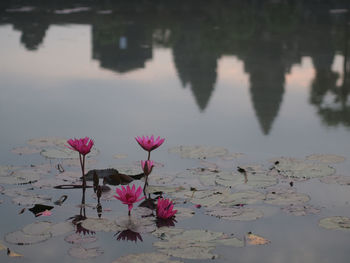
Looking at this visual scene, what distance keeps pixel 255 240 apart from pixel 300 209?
854 mm

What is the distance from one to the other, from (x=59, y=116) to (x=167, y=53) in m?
7.32

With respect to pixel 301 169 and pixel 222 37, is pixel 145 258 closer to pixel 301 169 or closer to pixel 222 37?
pixel 301 169

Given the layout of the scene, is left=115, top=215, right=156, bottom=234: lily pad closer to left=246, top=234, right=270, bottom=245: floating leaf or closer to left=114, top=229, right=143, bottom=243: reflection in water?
left=114, top=229, right=143, bottom=243: reflection in water

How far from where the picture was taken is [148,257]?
5.02 meters

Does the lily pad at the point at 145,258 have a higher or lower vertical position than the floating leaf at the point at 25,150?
lower

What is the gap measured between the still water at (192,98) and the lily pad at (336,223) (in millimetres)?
72

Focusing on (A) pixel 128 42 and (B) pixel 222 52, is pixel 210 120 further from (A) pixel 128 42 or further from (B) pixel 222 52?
(A) pixel 128 42

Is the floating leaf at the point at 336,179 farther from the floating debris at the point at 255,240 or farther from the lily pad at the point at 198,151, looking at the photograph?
the floating debris at the point at 255,240

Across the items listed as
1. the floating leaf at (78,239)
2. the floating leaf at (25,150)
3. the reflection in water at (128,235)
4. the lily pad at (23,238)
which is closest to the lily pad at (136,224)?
the reflection in water at (128,235)

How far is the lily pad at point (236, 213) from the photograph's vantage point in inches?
233

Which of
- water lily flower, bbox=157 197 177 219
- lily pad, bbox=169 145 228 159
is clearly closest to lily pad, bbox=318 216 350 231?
water lily flower, bbox=157 197 177 219

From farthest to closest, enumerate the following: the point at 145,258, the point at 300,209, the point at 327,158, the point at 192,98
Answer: the point at 192,98 < the point at 327,158 < the point at 300,209 < the point at 145,258

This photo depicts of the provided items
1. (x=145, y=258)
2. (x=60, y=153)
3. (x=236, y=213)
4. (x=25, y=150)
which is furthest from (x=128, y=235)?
(x=25, y=150)

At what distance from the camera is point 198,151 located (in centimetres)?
780
